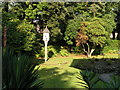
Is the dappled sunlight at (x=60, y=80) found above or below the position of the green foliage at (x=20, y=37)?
below

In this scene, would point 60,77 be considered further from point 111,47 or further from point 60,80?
point 111,47

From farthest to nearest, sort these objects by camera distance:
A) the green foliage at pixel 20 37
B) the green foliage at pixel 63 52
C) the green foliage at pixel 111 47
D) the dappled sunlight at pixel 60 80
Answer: the green foliage at pixel 111 47 → the green foliage at pixel 63 52 → the green foliage at pixel 20 37 → the dappled sunlight at pixel 60 80

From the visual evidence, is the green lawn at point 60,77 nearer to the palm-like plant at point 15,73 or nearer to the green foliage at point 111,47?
the palm-like plant at point 15,73

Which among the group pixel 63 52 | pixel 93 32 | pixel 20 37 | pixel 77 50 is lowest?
pixel 63 52

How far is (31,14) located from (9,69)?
42.3 ft

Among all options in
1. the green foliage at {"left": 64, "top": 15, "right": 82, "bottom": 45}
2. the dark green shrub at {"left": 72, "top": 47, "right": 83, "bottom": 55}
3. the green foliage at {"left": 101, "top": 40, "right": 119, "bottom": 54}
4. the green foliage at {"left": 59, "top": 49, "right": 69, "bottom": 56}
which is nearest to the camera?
the green foliage at {"left": 64, "top": 15, "right": 82, "bottom": 45}

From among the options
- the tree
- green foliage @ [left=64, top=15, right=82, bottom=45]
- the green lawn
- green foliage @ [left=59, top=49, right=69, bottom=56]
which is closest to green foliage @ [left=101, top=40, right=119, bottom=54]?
the tree

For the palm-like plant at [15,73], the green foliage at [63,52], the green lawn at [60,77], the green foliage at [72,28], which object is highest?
the green foliage at [72,28]

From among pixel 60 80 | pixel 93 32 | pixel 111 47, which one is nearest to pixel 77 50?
pixel 93 32

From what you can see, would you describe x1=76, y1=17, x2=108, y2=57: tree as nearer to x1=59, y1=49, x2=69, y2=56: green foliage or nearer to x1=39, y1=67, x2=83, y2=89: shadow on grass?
x1=59, y1=49, x2=69, y2=56: green foliage

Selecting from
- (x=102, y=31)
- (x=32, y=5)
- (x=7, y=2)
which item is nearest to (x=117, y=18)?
(x=102, y=31)

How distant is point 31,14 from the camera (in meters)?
14.0

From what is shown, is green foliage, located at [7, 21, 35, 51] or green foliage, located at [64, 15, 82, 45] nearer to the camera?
green foliage, located at [7, 21, 35, 51]

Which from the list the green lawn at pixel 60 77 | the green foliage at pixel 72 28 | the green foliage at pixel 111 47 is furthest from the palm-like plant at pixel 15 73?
the green foliage at pixel 111 47
